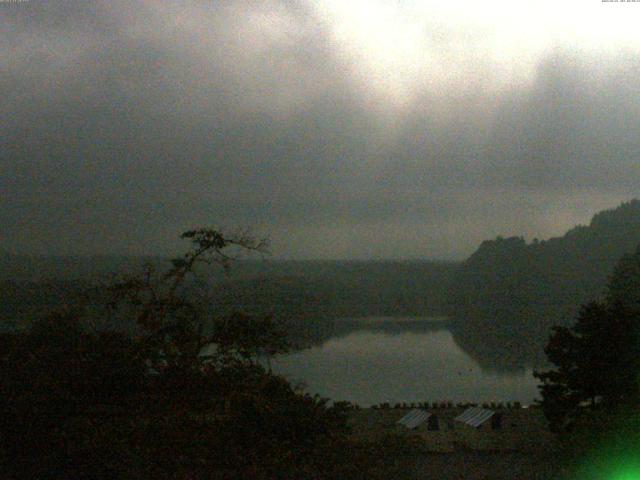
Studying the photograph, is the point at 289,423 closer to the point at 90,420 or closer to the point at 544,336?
the point at 90,420

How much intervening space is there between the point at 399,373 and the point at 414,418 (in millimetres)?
16702

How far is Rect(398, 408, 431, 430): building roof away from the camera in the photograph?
19.1 meters

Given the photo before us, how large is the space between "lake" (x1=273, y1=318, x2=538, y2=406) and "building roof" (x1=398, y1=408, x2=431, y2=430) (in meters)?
3.52

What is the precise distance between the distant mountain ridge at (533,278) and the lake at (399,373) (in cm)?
1155

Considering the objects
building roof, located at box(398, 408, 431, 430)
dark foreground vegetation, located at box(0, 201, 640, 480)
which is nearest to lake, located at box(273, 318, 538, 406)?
building roof, located at box(398, 408, 431, 430)

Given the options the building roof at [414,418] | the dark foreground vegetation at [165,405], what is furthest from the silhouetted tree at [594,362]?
the dark foreground vegetation at [165,405]

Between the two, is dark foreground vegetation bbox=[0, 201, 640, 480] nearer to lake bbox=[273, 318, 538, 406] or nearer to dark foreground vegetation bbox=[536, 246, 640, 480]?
dark foreground vegetation bbox=[536, 246, 640, 480]

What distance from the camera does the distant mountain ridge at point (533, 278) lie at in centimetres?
6103

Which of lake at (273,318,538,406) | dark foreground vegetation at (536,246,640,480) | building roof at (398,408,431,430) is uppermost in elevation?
dark foreground vegetation at (536,246,640,480)

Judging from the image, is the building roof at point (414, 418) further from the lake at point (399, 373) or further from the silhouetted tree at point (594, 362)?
the silhouetted tree at point (594, 362)

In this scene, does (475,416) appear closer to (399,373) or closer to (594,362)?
(594,362)

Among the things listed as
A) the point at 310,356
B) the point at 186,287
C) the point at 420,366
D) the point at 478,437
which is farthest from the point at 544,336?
the point at 186,287

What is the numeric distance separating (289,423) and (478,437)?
11481mm

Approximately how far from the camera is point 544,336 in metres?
52.2
